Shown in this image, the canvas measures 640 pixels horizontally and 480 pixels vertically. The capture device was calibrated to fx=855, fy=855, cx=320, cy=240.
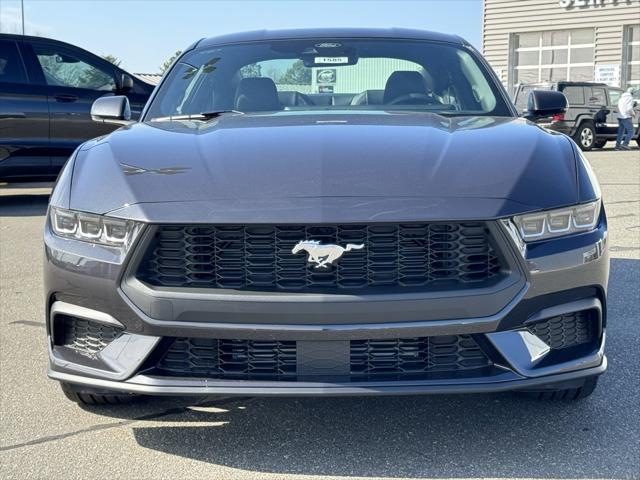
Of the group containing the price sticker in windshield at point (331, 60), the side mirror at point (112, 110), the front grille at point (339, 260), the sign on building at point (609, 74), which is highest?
the price sticker in windshield at point (331, 60)

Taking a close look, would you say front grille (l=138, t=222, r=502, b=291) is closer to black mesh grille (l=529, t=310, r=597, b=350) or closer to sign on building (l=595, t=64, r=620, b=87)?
black mesh grille (l=529, t=310, r=597, b=350)

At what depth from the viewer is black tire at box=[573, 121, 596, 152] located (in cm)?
2142

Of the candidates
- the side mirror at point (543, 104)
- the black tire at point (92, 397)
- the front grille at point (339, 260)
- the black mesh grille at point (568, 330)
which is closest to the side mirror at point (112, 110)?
the black tire at point (92, 397)

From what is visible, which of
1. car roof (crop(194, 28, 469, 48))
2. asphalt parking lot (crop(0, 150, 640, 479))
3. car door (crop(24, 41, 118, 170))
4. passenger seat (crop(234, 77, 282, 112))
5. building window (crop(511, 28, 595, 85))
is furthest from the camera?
building window (crop(511, 28, 595, 85))

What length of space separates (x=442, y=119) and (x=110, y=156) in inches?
56.8

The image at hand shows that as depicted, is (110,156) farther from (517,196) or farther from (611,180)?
(611,180)

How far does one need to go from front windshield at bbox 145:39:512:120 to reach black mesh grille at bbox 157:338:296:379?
65.3 inches

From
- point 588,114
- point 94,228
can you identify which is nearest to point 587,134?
point 588,114

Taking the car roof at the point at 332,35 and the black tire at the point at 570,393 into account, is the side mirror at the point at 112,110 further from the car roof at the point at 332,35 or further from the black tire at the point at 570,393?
the black tire at the point at 570,393

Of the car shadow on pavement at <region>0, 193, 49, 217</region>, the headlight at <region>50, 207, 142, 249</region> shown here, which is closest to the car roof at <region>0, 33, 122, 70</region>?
the car shadow on pavement at <region>0, 193, 49, 217</region>

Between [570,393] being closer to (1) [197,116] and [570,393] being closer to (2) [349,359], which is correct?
(2) [349,359]

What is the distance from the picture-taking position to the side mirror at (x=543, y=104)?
173 inches

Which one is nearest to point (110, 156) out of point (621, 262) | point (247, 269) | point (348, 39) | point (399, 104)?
point (247, 269)

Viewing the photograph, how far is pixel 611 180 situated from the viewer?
513 inches
